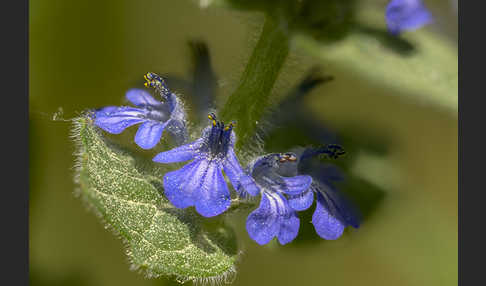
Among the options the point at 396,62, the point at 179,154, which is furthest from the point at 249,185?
the point at 396,62

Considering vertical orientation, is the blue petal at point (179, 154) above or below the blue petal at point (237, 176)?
above

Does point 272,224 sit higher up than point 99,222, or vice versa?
point 272,224

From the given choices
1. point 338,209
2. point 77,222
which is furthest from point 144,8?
point 338,209

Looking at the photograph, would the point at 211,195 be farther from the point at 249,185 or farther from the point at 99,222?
the point at 99,222

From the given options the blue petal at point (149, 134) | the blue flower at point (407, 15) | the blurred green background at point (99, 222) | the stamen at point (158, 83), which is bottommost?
the blurred green background at point (99, 222)

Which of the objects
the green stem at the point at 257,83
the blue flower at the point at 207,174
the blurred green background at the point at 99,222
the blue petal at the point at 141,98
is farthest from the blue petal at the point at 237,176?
the blurred green background at the point at 99,222

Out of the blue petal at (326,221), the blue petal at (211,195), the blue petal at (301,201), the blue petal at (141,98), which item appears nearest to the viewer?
the blue petal at (211,195)

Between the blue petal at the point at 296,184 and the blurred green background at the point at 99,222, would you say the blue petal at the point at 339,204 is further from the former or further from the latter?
the blurred green background at the point at 99,222
